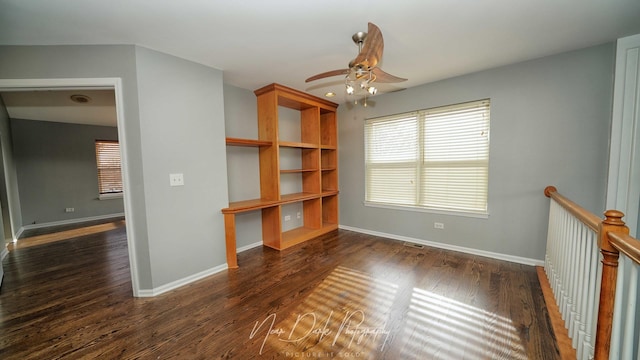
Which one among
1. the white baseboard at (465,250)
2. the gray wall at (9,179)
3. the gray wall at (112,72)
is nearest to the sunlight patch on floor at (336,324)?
the white baseboard at (465,250)

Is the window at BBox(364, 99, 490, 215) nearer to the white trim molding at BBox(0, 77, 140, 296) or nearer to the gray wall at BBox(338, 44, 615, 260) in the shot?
the gray wall at BBox(338, 44, 615, 260)

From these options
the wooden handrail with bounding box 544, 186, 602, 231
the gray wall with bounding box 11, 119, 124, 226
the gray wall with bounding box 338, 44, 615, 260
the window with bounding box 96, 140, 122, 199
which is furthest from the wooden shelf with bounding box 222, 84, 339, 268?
the gray wall with bounding box 11, 119, 124, 226

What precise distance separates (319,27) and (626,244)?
7.09ft

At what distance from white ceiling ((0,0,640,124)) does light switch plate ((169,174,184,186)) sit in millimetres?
1245

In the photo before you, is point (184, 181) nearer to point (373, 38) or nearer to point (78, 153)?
point (373, 38)

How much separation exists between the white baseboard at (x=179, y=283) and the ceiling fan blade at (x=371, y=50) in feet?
8.73

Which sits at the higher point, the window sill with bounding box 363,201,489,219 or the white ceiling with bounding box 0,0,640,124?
the white ceiling with bounding box 0,0,640,124

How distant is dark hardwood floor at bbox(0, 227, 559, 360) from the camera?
1.61 m

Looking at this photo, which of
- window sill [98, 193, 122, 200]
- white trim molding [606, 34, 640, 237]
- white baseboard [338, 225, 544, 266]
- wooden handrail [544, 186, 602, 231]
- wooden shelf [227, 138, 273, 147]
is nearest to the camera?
wooden handrail [544, 186, 602, 231]

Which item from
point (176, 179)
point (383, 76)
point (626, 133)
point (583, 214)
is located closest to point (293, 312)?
point (176, 179)

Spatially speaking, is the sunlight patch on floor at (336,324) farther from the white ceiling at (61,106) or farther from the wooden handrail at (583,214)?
the white ceiling at (61,106)

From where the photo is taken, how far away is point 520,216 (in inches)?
110

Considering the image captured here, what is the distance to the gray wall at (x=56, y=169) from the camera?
4.84 m

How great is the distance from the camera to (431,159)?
342cm
